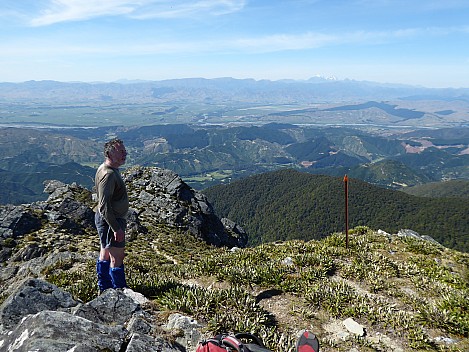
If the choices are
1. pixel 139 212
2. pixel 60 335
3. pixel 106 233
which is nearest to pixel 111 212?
pixel 106 233

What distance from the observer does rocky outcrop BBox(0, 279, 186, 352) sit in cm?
592

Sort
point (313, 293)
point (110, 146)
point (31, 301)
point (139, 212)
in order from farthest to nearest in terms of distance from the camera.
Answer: point (139, 212)
point (313, 293)
point (110, 146)
point (31, 301)

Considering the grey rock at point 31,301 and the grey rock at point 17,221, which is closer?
the grey rock at point 31,301

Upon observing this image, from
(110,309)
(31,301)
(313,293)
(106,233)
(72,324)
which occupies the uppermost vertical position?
(106,233)

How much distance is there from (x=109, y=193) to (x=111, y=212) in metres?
0.56

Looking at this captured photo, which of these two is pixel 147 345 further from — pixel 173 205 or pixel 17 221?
pixel 173 205

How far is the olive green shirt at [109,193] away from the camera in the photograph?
9.39 meters

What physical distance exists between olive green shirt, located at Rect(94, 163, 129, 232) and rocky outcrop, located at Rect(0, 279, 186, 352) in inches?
84.5

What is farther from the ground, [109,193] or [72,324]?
[109,193]

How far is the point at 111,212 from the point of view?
31.3ft

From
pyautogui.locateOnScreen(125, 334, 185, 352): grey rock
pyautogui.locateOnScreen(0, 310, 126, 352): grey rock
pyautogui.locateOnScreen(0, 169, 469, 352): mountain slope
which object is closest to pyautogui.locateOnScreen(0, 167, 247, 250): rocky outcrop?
pyautogui.locateOnScreen(0, 169, 469, 352): mountain slope

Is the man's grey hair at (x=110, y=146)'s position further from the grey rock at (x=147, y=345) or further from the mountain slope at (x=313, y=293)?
the grey rock at (x=147, y=345)

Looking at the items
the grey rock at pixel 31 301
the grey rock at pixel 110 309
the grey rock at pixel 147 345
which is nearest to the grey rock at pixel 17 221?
the grey rock at pixel 31 301

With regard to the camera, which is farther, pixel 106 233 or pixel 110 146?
pixel 106 233
